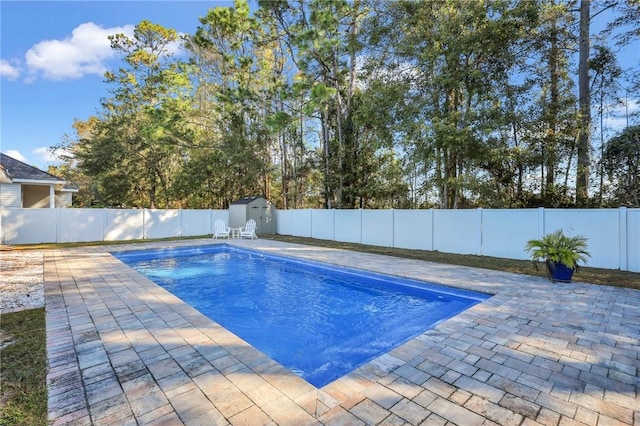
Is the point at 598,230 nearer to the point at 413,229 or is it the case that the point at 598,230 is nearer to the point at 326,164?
the point at 413,229

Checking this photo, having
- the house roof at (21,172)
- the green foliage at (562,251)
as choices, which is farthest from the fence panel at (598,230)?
the house roof at (21,172)

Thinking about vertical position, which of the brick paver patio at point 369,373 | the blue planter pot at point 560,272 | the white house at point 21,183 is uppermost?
the white house at point 21,183

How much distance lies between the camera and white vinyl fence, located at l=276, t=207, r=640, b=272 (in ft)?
21.1

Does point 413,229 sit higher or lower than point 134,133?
lower

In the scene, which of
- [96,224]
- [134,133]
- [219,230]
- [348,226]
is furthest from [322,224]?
[134,133]

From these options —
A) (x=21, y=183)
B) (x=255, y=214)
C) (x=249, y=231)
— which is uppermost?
(x=21, y=183)

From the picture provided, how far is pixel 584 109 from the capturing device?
27.9 ft

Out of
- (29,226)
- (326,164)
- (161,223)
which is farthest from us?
(326,164)

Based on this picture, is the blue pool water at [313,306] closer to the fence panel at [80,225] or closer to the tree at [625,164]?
the fence panel at [80,225]

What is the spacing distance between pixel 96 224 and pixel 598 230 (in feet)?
51.4

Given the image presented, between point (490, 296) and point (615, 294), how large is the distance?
187 centimetres

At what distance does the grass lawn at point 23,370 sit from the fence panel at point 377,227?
8.99 m

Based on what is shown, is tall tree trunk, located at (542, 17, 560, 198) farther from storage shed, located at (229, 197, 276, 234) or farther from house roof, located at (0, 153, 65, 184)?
house roof, located at (0, 153, 65, 184)

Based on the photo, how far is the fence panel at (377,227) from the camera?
10.6 metres
